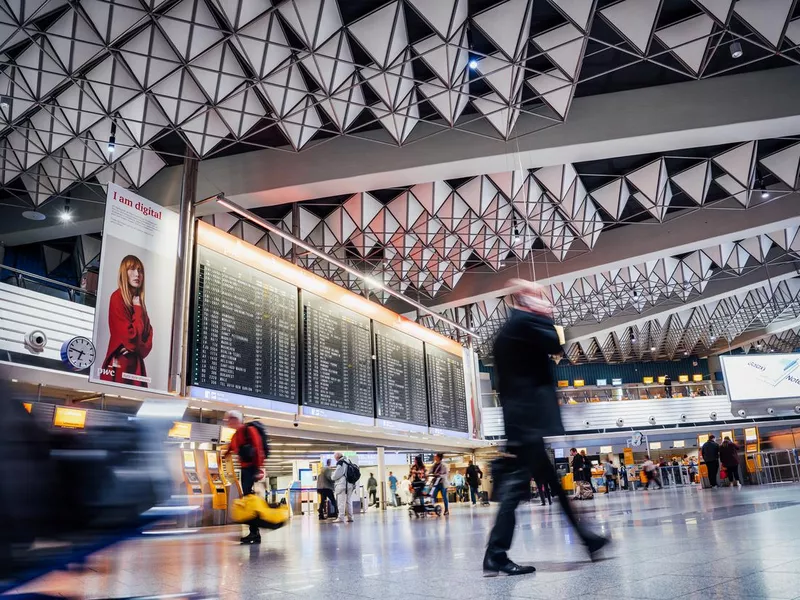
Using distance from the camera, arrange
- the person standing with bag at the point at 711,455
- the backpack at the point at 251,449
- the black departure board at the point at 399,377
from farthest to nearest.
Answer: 1. the person standing with bag at the point at 711,455
2. the black departure board at the point at 399,377
3. the backpack at the point at 251,449

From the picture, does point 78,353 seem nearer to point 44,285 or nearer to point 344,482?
point 44,285

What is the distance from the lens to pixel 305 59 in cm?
1102

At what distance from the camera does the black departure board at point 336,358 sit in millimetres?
13742

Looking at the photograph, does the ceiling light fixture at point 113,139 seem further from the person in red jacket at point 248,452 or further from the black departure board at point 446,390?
the black departure board at point 446,390

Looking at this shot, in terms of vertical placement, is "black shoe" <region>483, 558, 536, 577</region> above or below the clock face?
below

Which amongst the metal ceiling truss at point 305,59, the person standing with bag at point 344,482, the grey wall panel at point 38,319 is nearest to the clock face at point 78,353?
the grey wall panel at point 38,319

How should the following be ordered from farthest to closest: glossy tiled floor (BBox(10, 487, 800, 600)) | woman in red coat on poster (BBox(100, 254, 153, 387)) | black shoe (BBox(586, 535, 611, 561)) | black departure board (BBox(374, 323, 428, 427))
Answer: black departure board (BBox(374, 323, 428, 427)) → woman in red coat on poster (BBox(100, 254, 153, 387)) → black shoe (BBox(586, 535, 611, 561)) → glossy tiled floor (BBox(10, 487, 800, 600))

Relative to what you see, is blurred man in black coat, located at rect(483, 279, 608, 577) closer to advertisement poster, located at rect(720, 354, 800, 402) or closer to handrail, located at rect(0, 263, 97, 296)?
handrail, located at rect(0, 263, 97, 296)

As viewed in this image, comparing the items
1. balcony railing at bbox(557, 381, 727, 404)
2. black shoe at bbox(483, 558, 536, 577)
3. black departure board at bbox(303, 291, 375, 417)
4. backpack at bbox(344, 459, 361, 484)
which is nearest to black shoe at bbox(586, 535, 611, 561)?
black shoe at bbox(483, 558, 536, 577)

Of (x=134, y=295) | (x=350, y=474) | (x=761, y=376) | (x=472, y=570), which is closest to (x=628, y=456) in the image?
(x=761, y=376)

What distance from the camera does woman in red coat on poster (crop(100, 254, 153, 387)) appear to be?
9.65 m

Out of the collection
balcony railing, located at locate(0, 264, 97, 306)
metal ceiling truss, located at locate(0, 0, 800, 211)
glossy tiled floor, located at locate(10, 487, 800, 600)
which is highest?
metal ceiling truss, located at locate(0, 0, 800, 211)

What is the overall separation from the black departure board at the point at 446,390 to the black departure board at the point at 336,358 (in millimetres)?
3952

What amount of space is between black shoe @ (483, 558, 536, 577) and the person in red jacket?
433 centimetres
